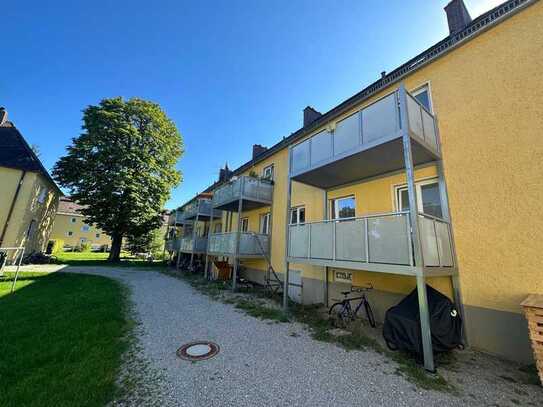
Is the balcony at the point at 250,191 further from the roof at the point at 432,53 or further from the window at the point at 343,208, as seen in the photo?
the window at the point at 343,208

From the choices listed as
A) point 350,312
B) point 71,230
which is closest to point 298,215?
point 350,312

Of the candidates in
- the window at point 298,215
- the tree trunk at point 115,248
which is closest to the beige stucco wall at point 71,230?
the tree trunk at point 115,248

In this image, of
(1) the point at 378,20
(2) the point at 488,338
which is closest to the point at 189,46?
(1) the point at 378,20

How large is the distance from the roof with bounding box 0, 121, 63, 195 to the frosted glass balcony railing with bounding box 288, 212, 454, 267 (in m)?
23.3

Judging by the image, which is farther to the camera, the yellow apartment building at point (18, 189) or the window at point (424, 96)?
the yellow apartment building at point (18, 189)

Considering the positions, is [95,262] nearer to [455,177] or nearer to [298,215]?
[298,215]

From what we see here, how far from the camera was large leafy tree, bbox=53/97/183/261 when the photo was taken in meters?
19.6

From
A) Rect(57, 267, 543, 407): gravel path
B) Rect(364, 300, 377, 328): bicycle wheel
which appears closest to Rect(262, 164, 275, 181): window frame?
Rect(364, 300, 377, 328): bicycle wheel

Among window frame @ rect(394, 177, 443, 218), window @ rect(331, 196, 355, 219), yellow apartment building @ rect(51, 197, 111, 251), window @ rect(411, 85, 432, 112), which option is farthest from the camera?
yellow apartment building @ rect(51, 197, 111, 251)

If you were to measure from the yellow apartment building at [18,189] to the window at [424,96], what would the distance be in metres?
25.8

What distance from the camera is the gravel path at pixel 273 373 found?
10.7 ft

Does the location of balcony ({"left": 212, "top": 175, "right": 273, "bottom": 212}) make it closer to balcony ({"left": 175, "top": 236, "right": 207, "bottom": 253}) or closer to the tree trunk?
balcony ({"left": 175, "top": 236, "right": 207, "bottom": 253})

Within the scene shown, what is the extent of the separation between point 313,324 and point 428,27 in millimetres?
10582

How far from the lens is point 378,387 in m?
3.59
